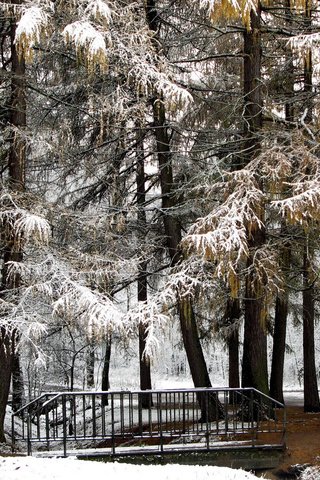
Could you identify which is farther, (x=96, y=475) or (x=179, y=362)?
(x=179, y=362)

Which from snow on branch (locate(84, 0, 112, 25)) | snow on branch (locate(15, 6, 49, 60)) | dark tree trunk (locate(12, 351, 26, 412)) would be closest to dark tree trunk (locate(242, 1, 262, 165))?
snow on branch (locate(84, 0, 112, 25))

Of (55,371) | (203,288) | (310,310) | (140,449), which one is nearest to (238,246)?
(203,288)

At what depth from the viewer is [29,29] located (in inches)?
330

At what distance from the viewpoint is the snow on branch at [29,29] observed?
27.5ft

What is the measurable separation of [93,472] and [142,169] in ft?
27.1

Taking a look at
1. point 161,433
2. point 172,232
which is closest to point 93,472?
point 161,433

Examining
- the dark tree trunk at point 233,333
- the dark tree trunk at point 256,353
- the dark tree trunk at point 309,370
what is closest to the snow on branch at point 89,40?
the dark tree trunk at point 256,353

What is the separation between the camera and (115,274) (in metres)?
10.2

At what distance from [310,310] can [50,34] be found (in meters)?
9.05

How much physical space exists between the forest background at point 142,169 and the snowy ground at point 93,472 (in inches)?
65.6

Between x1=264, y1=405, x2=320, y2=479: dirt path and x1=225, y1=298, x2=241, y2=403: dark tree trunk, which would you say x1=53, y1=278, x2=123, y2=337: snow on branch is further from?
x1=225, y1=298, x2=241, y2=403: dark tree trunk

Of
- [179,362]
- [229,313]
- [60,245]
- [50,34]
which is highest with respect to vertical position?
[50,34]

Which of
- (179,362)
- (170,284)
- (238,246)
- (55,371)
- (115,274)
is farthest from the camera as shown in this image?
(179,362)

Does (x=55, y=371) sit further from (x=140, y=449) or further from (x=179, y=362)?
(x=179, y=362)
